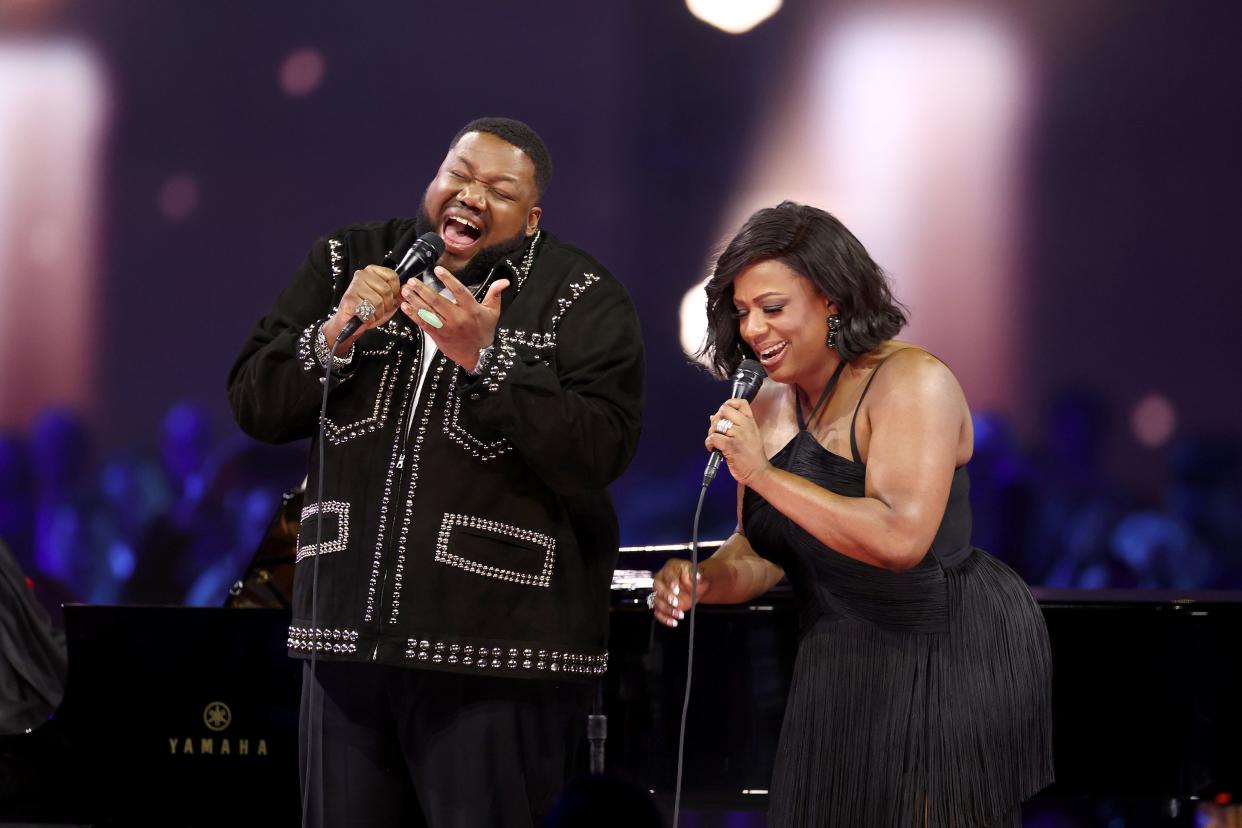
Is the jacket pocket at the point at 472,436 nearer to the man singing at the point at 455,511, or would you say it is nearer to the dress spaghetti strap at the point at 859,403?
the man singing at the point at 455,511

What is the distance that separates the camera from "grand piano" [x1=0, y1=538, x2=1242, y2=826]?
346 cm

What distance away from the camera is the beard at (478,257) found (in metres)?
2.23

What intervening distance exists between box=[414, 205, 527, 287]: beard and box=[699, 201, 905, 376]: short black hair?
37 cm

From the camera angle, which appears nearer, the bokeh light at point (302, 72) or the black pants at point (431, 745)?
the black pants at point (431, 745)

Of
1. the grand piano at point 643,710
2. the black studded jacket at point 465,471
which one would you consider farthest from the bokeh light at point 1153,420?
the black studded jacket at point 465,471

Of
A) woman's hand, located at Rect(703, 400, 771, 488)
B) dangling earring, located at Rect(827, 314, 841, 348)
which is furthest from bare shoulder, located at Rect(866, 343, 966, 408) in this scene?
woman's hand, located at Rect(703, 400, 771, 488)

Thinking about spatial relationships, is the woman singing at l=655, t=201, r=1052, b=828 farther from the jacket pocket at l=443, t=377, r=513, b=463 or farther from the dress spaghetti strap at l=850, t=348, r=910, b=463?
the jacket pocket at l=443, t=377, r=513, b=463

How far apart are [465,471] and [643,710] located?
1.62 m

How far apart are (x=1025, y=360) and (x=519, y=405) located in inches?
162

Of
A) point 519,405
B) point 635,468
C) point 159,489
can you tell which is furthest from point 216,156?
point 519,405

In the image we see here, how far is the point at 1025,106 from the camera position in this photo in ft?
18.6

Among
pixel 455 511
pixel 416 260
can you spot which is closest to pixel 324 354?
pixel 416 260

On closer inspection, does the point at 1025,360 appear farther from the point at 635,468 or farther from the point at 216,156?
the point at 216,156

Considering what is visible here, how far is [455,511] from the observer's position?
6.72 ft
